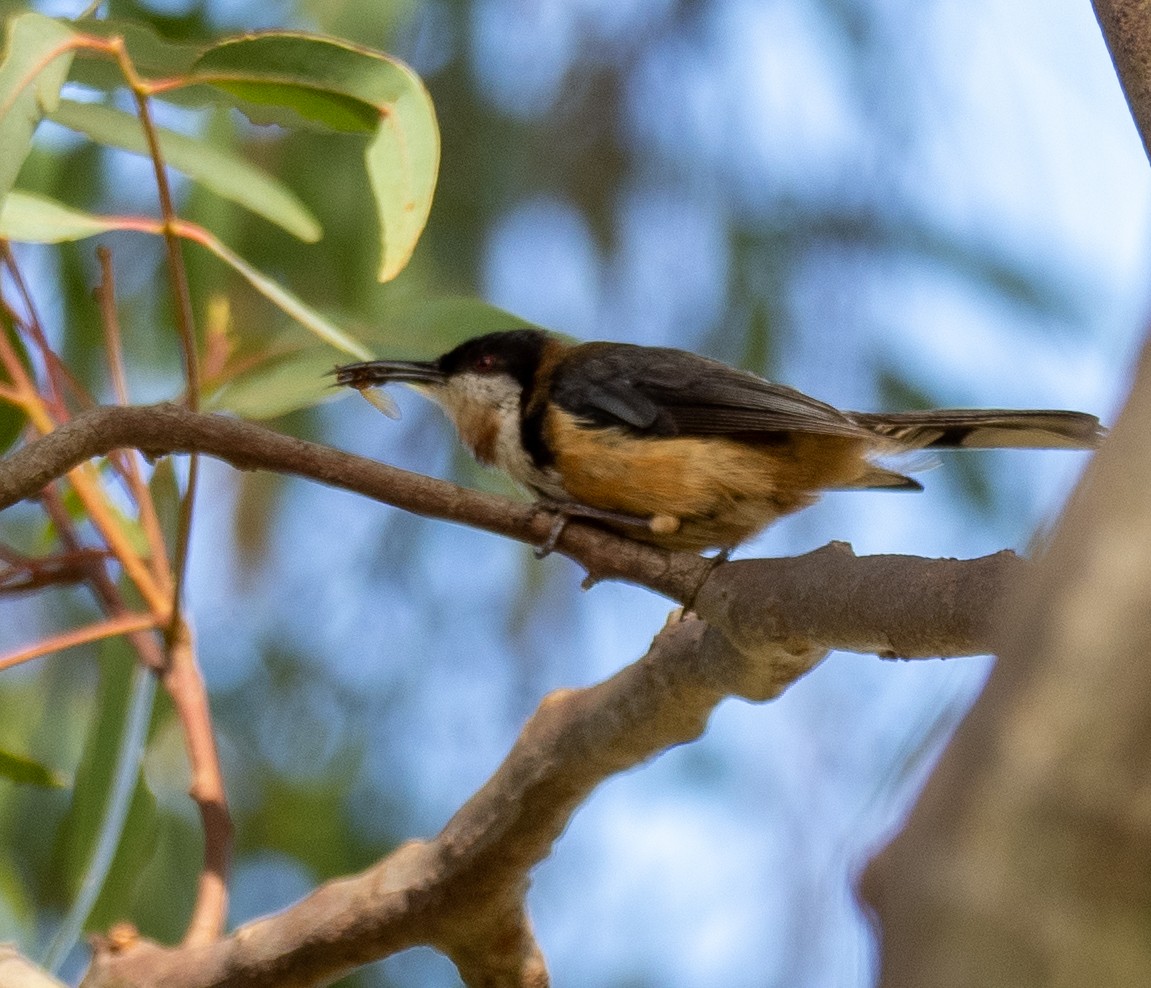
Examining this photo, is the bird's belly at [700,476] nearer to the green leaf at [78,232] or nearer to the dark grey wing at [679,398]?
the dark grey wing at [679,398]

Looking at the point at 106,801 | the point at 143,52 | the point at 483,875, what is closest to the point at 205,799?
the point at 106,801

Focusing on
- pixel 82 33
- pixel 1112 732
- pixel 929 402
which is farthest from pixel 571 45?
pixel 1112 732

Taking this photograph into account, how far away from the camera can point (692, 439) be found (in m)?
2.49

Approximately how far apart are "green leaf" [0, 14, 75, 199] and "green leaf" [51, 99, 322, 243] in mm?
338

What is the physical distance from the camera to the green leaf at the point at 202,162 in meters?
2.33

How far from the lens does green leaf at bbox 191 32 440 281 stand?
2.03 meters

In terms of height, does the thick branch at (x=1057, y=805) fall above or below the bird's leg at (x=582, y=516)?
below

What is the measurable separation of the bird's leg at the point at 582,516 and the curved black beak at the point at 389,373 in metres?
0.37

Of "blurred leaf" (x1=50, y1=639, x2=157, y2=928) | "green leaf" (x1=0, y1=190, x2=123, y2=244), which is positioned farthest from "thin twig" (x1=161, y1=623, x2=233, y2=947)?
"green leaf" (x1=0, y1=190, x2=123, y2=244)

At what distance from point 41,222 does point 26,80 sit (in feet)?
1.18

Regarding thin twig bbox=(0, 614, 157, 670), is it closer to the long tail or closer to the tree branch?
the tree branch

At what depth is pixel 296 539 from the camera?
4.18 meters

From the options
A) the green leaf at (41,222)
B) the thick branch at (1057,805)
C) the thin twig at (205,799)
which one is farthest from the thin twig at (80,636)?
the thick branch at (1057,805)

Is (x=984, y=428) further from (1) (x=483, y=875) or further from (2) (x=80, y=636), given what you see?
(2) (x=80, y=636)
